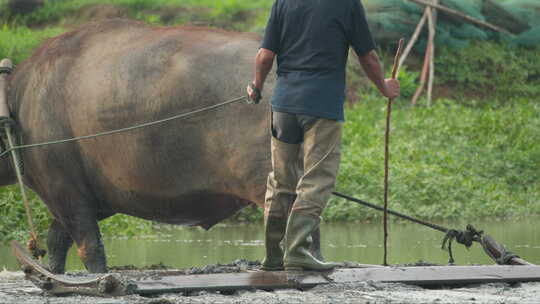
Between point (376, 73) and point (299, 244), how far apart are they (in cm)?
105

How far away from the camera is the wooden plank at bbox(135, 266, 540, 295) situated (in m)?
5.72

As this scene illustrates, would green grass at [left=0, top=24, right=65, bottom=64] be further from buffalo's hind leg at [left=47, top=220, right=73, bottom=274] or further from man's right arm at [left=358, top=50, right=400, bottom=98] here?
man's right arm at [left=358, top=50, right=400, bottom=98]

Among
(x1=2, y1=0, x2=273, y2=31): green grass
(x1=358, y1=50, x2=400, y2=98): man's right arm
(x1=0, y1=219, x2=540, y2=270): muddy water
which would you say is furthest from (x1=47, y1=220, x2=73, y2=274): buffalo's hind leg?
(x1=2, y1=0, x2=273, y2=31): green grass

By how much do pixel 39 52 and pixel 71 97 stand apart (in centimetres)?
66

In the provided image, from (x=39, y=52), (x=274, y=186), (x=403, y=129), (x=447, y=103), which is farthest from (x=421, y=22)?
(x=274, y=186)

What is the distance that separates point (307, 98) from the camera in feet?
19.8

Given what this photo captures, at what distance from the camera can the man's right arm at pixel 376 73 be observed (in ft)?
20.2

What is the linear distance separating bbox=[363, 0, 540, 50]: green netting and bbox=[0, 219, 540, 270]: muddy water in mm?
7709

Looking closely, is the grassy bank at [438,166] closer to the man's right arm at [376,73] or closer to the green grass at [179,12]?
the green grass at [179,12]

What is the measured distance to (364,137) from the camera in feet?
50.8

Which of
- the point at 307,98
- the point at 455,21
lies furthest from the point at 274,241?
the point at 455,21

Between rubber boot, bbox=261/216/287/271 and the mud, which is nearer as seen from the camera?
the mud

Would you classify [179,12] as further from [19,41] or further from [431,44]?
[431,44]

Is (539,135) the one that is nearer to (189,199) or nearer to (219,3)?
(219,3)
